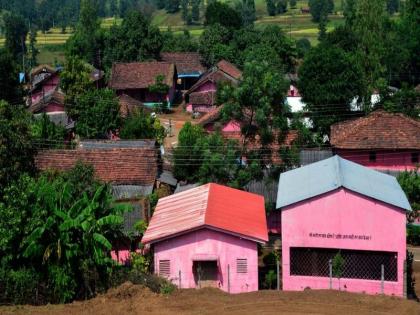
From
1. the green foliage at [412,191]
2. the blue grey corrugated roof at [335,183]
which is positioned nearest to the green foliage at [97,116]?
the green foliage at [412,191]

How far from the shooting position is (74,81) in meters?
42.7

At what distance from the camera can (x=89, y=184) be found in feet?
82.1

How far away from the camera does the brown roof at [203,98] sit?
48.9m

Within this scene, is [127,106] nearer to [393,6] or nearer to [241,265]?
[241,265]

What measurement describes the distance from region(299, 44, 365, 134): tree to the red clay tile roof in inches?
516

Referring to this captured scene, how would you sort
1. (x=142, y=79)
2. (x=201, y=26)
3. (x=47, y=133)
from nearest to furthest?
(x=47, y=133) < (x=142, y=79) < (x=201, y=26)

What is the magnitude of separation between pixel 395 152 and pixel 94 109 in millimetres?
15993

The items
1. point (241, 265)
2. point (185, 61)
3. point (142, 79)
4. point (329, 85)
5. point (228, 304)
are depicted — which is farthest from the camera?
point (185, 61)

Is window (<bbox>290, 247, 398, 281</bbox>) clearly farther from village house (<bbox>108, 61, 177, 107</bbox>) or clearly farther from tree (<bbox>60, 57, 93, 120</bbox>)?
village house (<bbox>108, 61, 177, 107</bbox>)

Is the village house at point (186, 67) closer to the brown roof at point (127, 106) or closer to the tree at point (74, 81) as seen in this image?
the brown roof at point (127, 106)

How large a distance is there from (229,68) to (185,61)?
20.5ft

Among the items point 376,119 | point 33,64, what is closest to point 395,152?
point 376,119

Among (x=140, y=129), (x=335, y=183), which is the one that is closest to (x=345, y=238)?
(x=335, y=183)

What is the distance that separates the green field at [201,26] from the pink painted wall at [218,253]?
66.1m
